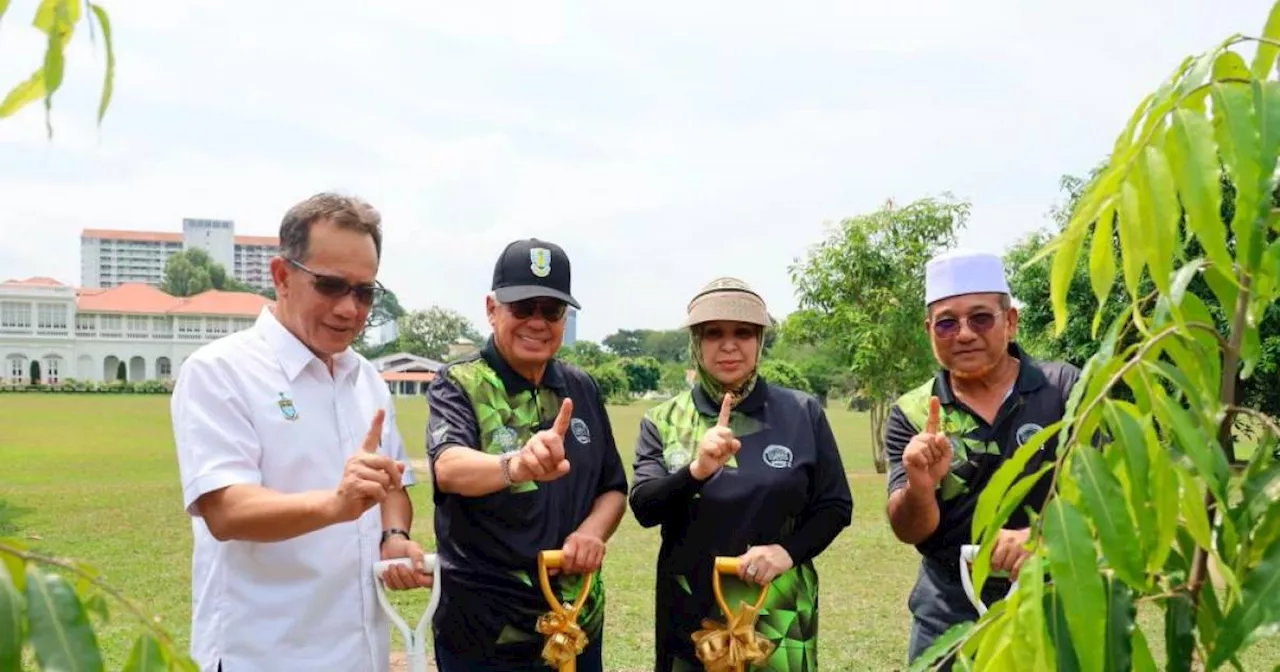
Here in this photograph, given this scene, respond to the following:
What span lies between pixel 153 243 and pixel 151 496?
18116 centimetres

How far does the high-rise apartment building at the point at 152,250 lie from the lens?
17812cm

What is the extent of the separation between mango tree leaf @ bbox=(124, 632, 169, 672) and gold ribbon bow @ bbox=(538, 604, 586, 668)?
225 cm

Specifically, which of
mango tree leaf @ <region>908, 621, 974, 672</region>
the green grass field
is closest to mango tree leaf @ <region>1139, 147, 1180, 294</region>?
mango tree leaf @ <region>908, 621, 974, 672</region>

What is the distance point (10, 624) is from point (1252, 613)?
1362mm

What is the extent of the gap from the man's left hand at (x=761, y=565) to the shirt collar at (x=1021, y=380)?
2.53 feet

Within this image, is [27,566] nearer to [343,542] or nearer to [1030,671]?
[1030,671]

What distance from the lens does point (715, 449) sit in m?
3.37

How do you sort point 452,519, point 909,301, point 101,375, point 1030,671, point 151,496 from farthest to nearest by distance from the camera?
1. point 101,375
2. point 909,301
3. point 151,496
4. point 452,519
5. point 1030,671

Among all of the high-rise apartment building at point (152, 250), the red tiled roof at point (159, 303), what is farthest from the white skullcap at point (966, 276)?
the high-rise apartment building at point (152, 250)

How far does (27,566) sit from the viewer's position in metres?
1.10

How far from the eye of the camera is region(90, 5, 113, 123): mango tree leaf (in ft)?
3.84

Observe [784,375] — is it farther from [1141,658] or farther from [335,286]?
[1141,658]

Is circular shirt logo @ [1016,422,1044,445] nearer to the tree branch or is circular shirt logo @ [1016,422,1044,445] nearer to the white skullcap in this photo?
the white skullcap

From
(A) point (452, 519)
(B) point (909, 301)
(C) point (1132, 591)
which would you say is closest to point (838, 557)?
(B) point (909, 301)
